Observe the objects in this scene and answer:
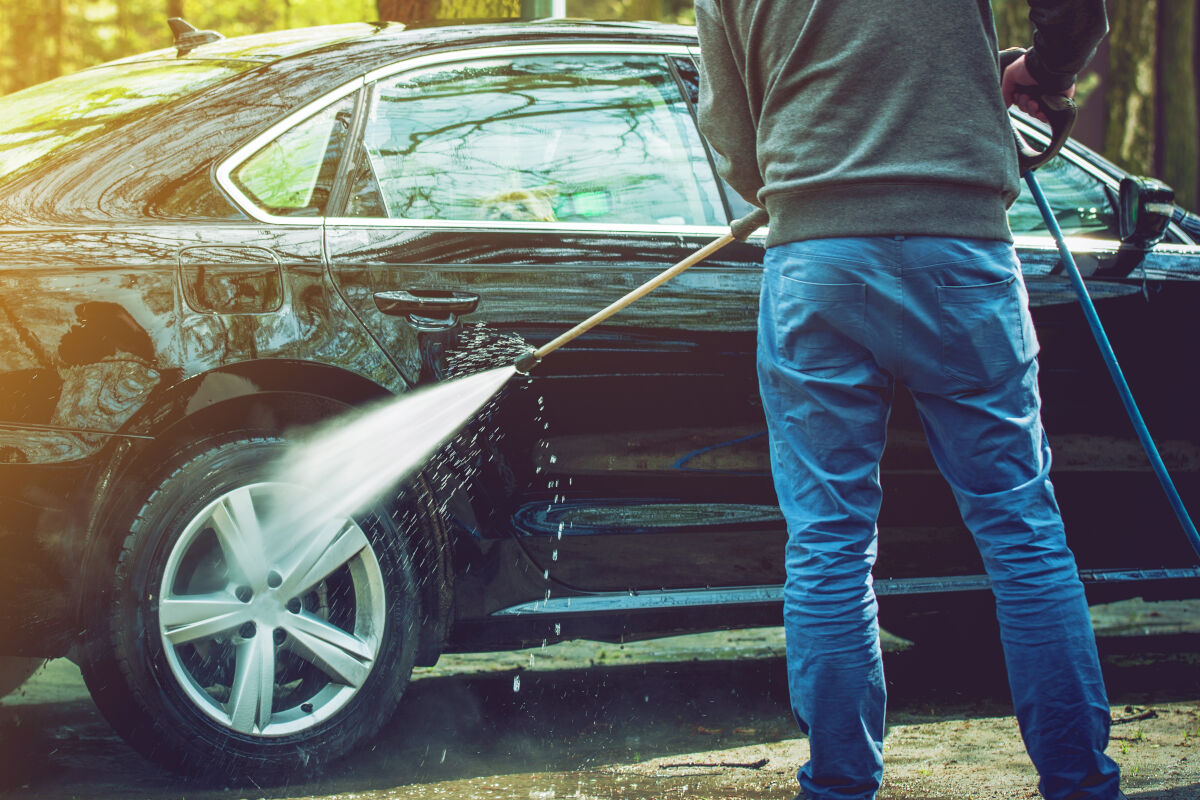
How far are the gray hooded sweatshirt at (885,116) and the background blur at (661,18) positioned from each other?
3.45 m

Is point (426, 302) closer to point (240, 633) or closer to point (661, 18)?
point (240, 633)

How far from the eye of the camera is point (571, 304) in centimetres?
317

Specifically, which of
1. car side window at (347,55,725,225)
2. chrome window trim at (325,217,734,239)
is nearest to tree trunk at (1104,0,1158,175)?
car side window at (347,55,725,225)

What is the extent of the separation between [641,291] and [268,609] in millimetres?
1136

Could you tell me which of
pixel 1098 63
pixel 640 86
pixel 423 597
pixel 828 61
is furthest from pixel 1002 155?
pixel 1098 63

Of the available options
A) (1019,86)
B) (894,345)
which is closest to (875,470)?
(894,345)

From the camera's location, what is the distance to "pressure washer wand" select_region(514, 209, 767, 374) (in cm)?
273

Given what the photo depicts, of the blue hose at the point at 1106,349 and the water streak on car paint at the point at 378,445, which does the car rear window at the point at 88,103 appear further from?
the blue hose at the point at 1106,349

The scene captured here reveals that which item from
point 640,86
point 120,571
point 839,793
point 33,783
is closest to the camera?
point 839,793

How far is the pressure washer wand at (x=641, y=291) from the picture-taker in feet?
8.95

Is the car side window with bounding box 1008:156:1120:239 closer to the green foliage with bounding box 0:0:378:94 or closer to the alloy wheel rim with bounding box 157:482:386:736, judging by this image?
the alloy wheel rim with bounding box 157:482:386:736

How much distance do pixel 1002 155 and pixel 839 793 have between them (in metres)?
1.18

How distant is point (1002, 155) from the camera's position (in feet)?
7.48

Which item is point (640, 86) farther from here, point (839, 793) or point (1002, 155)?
point (839, 793)
